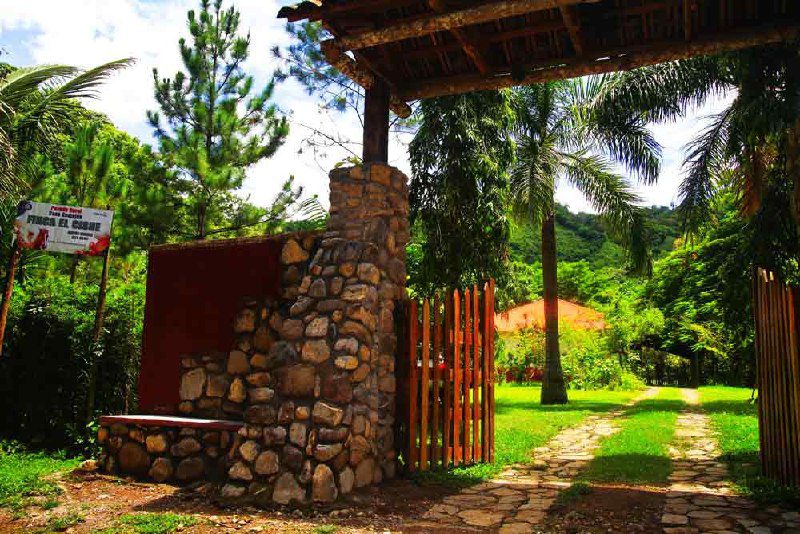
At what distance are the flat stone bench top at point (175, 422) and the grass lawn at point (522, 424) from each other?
1.94 meters

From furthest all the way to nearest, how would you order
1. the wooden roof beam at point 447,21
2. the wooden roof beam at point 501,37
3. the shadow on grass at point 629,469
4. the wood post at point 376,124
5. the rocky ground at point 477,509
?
the wood post at point 376,124 → the shadow on grass at point 629,469 → the wooden roof beam at point 501,37 → the wooden roof beam at point 447,21 → the rocky ground at point 477,509

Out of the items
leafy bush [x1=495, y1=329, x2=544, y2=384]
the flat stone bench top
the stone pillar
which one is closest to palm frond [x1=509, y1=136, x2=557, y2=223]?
the stone pillar

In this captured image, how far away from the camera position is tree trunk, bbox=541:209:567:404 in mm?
14883

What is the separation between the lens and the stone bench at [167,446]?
19.8 ft

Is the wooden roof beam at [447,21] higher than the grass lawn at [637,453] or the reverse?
higher

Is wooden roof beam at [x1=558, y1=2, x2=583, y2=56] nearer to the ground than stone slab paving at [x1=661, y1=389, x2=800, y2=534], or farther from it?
farther from it

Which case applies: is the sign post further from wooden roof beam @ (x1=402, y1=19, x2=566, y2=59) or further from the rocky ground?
wooden roof beam @ (x1=402, y1=19, x2=566, y2=59)

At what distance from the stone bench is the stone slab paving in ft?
12.9

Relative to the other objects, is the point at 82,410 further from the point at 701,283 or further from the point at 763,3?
the point at 701,283

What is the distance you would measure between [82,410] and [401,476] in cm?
464

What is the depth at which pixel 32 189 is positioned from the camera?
35.0 feet

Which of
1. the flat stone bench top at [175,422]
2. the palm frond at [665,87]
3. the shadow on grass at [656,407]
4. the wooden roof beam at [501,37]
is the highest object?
the palm frond at [665,87]

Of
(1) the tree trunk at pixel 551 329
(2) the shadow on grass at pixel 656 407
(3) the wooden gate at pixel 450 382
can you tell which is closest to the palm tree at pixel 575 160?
(1) the tree trunk at pixel 551 329

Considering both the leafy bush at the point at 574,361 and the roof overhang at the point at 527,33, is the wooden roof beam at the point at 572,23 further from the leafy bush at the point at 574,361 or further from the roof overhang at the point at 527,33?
the leafy bush at the point at 574,361
